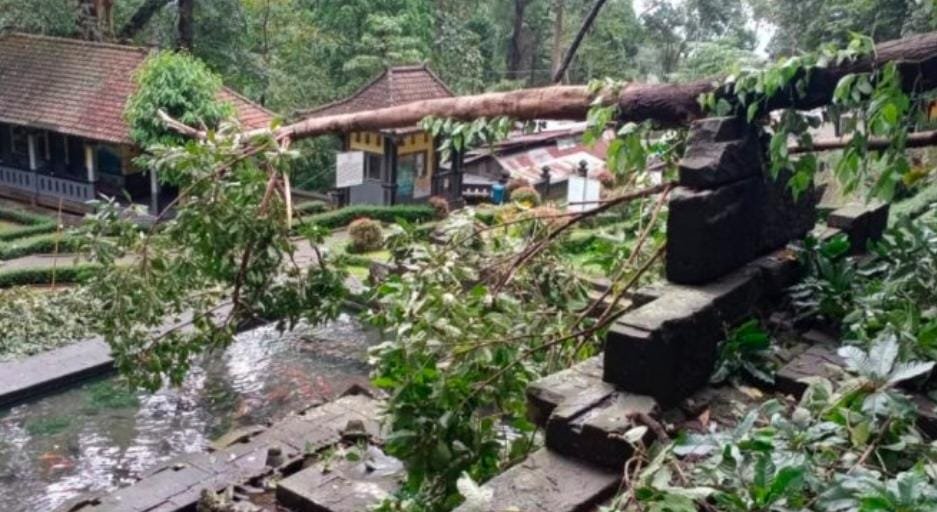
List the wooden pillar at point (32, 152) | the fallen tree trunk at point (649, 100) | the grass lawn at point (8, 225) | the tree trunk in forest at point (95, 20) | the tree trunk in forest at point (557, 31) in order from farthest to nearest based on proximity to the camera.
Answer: the tree trunk in forest at point (557, 31) → the tree trunk in forest at point (95, 20) → the wooden pillar at point (32, 152) → the grass lawn at point (8, 225) → the fallen tree trunk at point (649, 100)

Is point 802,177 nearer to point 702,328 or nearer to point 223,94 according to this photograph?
point 702,328

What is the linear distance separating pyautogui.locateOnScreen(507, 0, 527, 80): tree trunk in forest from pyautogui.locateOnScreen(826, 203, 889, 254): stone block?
23547 millimetres

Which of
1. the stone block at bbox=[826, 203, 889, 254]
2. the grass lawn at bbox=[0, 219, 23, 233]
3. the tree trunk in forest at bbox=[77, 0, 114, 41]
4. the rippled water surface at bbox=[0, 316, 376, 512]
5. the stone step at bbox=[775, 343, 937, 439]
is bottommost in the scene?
the rippled water surface at bbox=[0, 316, 376, 512]

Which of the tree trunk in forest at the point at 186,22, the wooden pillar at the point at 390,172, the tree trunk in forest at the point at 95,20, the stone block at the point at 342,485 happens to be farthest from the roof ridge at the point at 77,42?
the stone block at the point at 342,485

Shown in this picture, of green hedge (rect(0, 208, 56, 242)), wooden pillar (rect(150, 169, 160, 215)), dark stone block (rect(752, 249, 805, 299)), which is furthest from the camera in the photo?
wooden pillar (rect(150, 169, 160, 215))

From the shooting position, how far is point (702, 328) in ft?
13.3

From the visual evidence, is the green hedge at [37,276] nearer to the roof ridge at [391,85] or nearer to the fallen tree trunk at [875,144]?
the roof ridge at [391,85]

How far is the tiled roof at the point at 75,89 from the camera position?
18797mm

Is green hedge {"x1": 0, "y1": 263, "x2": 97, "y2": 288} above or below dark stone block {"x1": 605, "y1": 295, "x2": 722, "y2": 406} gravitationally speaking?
below

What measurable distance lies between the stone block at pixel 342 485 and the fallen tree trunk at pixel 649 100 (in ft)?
8.14

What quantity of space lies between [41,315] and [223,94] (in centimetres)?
790

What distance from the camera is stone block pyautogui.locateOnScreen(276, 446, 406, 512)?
615cm

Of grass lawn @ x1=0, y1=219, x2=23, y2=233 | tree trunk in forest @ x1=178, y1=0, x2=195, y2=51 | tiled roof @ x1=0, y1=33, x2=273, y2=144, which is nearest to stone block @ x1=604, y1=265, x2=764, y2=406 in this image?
tiled roof @ x1=0, y1=33, x2=273, y2=144

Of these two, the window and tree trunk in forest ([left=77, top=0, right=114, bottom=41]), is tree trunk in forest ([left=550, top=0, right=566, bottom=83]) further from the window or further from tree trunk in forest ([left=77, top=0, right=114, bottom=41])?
tree trunk in forest ([left=77, top=0, right=114, bottom=41])
